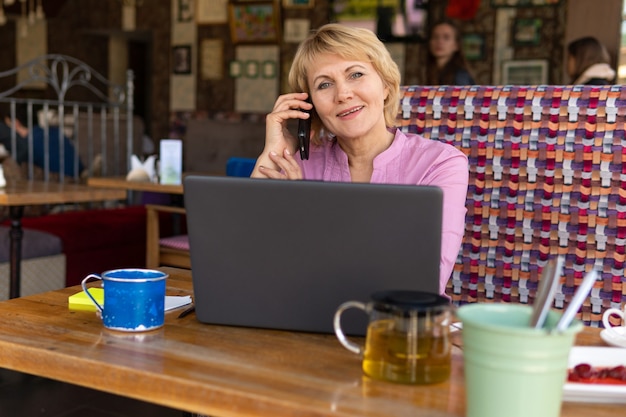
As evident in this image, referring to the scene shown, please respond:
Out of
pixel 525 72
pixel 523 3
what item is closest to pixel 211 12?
pixel 523 3

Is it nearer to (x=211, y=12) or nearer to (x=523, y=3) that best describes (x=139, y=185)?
(x=523, y=3)

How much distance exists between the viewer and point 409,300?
0.87 metres

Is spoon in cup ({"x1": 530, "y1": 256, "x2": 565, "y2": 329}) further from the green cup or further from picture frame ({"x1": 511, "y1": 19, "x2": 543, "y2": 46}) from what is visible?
picture frame ({"x1": 511, "y1": 19, "x2": 543, "y2": 46})

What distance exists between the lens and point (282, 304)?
3.57ft

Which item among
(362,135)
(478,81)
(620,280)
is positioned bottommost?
(620,280)

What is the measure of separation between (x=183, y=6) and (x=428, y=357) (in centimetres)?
765

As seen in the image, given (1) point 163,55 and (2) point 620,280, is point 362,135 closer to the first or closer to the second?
(2) point 620,280

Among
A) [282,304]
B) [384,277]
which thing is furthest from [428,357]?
[282,304]

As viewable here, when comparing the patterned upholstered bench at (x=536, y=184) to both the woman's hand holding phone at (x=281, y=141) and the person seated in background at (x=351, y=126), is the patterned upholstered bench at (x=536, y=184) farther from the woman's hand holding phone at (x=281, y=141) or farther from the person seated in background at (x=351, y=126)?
the woman's hand holding phone at (x=281, y=141)

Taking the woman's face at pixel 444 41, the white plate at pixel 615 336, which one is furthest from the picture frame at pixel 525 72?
the white plate at pixel 615 336

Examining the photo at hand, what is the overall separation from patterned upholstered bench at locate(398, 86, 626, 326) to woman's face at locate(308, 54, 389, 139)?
1.41ft

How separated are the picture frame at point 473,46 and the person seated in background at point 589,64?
125 centimetres

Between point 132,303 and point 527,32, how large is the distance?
18.8 feet

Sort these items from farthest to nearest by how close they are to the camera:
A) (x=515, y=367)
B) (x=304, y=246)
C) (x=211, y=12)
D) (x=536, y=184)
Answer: (x=211, y=12) < (x=536, y=184) < (x=304, y=246) < (x=515, y=367)
